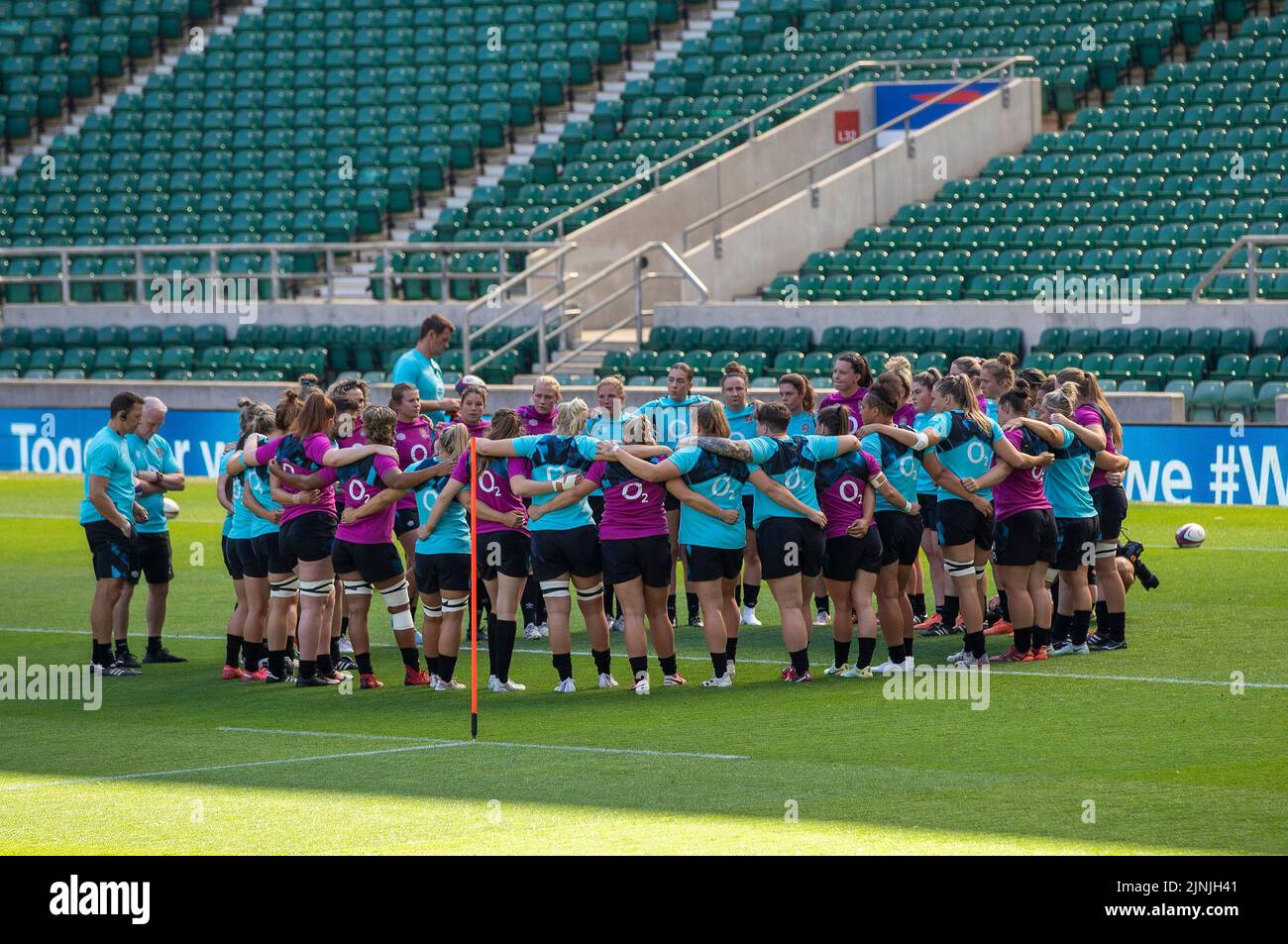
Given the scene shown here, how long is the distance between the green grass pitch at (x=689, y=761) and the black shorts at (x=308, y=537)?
0.97 meters

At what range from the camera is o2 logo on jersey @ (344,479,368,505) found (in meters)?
12.6

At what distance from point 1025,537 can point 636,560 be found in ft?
8.78

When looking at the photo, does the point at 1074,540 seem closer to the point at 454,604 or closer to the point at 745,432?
the point at 745,432

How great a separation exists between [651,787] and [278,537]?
4.51 m

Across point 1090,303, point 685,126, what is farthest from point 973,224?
point 685,126

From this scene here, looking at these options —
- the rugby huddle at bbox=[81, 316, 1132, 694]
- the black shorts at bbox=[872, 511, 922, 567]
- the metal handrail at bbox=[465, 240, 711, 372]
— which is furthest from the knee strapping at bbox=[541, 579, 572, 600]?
the metal handrail at bbox=[465, 240, 711, 372]

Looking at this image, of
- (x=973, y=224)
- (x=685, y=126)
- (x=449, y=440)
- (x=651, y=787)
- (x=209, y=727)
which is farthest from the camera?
(x=685, y=126)

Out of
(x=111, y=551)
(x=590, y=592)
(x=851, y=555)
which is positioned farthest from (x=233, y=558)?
(x=851, y=555)

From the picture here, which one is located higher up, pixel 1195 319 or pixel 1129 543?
pixel 1195 319

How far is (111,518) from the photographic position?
541 inches

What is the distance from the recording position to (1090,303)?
82.1 ft

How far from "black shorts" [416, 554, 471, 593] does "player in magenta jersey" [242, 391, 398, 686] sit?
69 centimetres

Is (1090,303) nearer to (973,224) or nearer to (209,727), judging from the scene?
(973,224)

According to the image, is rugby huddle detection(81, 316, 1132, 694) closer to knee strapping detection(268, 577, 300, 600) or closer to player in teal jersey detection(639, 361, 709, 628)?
knee strapping detection(268, 577, 300, 600)
